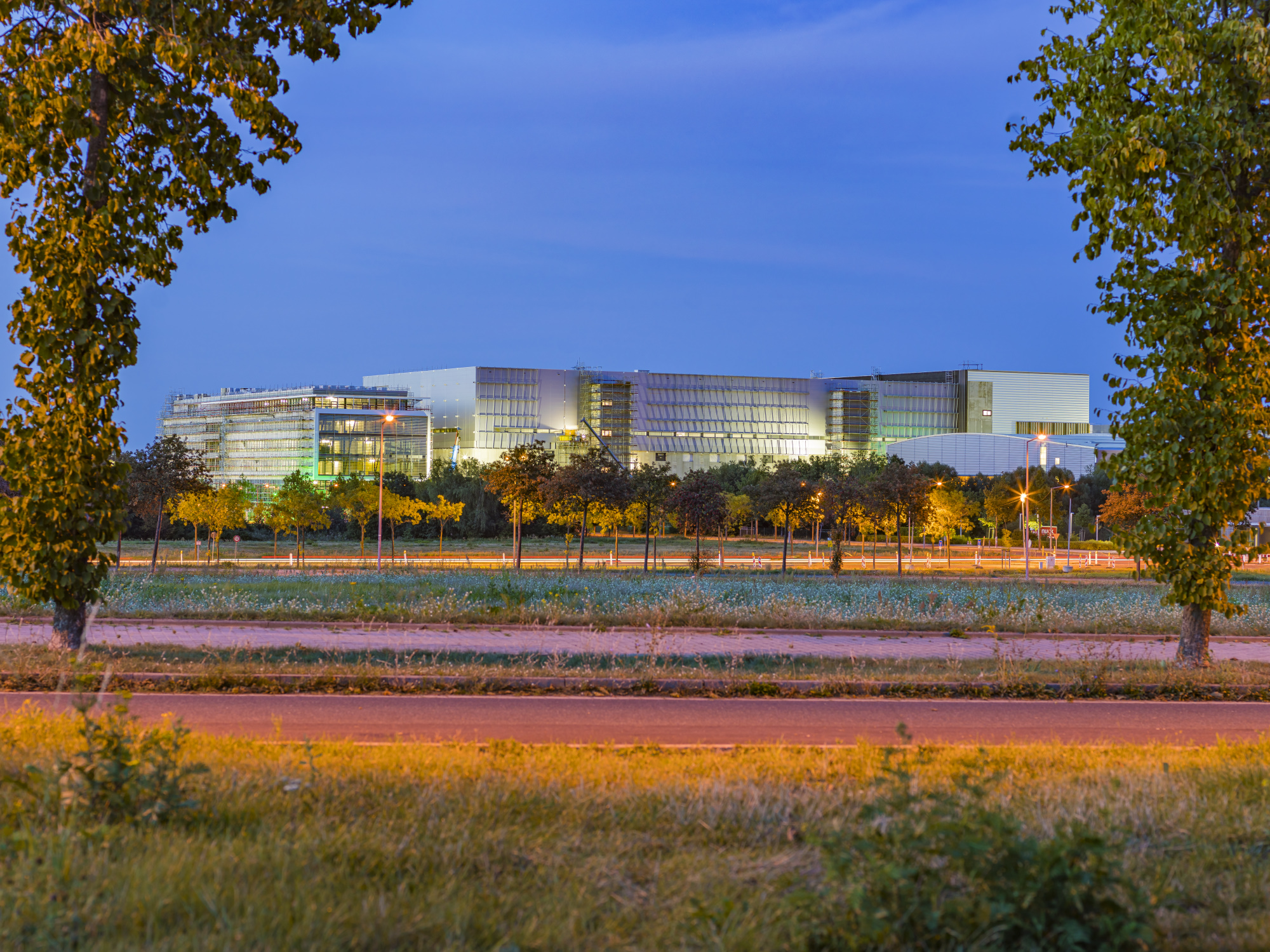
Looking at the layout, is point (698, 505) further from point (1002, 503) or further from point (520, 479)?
point (1002, 503)

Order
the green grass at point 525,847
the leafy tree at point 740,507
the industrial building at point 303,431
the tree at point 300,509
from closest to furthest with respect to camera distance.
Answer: the green grass at point 525,847 < the tree at point 300,509 < the leafy tree at point 740,507 < the industrial building at point 303,431

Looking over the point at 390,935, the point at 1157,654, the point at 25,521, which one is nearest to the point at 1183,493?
the point at 1157,654

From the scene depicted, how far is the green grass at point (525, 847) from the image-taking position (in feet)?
13.5

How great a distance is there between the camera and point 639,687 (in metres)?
12.8

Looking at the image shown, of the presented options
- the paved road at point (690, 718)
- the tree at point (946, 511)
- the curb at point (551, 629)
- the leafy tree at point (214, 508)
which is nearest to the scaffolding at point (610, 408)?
the tree at point (946, 511)

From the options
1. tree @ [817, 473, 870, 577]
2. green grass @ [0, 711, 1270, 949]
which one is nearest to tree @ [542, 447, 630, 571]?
tree @ [817, 473, 870, 577]

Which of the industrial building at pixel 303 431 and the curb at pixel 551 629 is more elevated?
the industrial building at pixel 303 431

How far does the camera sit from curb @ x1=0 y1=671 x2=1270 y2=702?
481 inches

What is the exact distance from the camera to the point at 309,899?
4.22m

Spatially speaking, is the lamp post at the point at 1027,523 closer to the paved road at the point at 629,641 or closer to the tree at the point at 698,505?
the tree at the point at 698,505

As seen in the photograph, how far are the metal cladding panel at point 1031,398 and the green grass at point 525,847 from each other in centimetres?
15665

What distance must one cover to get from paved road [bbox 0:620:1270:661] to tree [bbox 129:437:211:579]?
67.7 ft

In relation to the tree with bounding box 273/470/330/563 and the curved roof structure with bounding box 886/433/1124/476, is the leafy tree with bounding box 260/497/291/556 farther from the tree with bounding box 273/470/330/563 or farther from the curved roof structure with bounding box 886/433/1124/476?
the curved roof structure with bounding box 886/433/1124/476

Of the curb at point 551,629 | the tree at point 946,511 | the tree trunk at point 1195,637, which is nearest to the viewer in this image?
the tree trunk at point 1195,637
